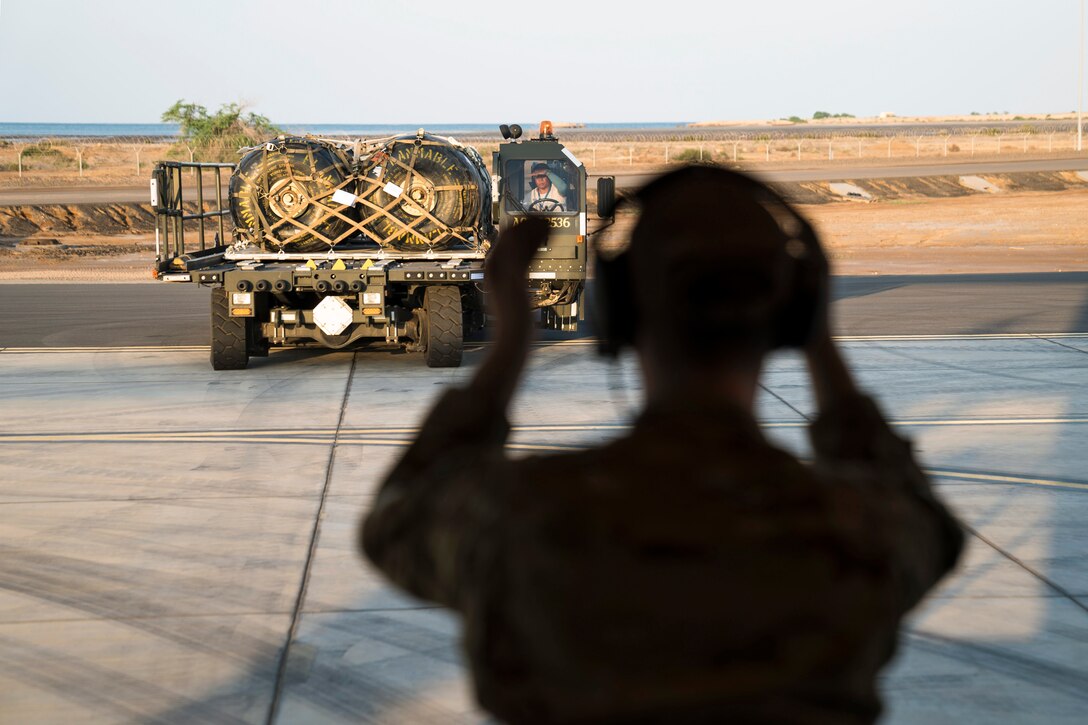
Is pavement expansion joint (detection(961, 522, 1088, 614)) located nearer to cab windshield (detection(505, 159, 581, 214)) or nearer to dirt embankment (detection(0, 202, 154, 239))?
cab windshield (detection(505, 159, 581, 214))

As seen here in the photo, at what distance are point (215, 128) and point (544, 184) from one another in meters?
41.4

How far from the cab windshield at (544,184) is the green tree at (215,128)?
38.8 m

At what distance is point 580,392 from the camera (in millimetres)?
13406

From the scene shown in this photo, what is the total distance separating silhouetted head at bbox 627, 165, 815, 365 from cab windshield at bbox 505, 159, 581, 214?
46.2ft

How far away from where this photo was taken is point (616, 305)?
1.78 metres

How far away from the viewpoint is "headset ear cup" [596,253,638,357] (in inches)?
69.2

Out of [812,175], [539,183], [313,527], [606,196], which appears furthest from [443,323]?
[812,175]

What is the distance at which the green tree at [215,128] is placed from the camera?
173 ft

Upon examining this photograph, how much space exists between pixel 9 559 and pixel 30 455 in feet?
10.1

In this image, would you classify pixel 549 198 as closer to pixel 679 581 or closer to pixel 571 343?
pixel 571 343

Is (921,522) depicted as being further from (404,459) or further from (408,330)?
(408,330)

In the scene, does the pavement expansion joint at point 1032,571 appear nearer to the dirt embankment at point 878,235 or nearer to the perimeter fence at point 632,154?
the dirt embankment at point 878,235

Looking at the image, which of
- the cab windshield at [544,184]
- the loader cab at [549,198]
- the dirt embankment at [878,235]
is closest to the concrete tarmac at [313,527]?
the loader cab at [549,198]

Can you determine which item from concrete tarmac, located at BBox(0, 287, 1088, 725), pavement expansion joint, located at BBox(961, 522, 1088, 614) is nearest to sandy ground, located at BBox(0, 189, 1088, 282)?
concrete tarmac, located at BBox(0, 287, 1088, 725)
